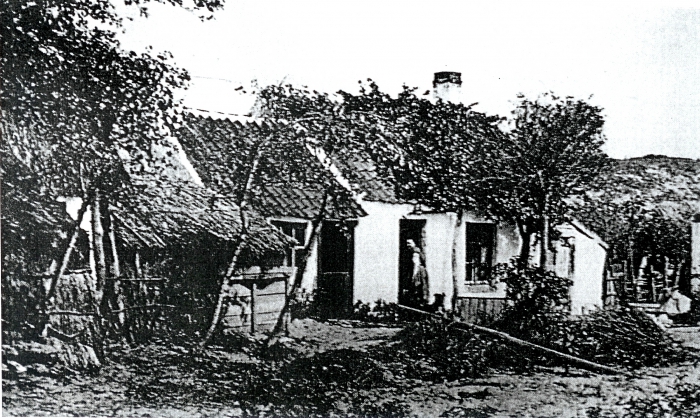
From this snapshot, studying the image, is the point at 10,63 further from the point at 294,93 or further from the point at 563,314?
the point at 563,314

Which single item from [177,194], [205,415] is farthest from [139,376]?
[177,194]

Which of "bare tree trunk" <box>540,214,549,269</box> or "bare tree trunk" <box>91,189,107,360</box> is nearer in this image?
"bare tree trunk" <box>91,189,107,360</box>

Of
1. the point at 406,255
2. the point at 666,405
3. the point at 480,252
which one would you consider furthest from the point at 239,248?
the point at 666,405

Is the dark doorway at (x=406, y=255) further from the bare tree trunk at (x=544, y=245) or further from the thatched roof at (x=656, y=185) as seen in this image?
the thatched roof at (x=656, y=185)

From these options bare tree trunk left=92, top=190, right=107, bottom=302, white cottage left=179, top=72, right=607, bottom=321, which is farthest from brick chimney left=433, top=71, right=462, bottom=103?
bare tree trunk left=92, top=190, right=107, bottom=302

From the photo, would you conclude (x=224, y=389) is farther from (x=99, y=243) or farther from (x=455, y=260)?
(x=455, y=260)

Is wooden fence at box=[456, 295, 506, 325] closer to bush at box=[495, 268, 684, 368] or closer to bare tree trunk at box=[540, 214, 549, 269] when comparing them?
bush at box=[495, 268, 684, 368]

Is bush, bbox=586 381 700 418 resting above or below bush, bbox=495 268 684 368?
below
